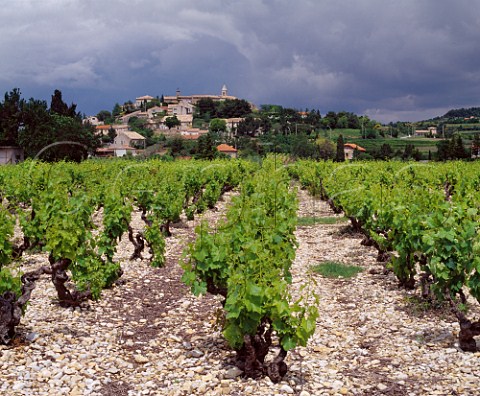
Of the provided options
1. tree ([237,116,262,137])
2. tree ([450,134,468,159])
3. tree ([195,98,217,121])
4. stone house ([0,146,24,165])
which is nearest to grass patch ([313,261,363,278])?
stone house ([0,146,24,165])

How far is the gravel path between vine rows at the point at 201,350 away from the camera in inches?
200

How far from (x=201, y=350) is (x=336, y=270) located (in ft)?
14.3

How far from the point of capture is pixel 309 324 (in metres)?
4.70

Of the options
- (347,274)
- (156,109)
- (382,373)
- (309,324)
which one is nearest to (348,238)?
(347,274)

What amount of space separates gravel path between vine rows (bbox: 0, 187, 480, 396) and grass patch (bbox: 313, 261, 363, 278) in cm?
72

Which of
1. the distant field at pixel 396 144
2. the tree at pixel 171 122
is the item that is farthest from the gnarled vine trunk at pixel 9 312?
the tree at pixel 171 122

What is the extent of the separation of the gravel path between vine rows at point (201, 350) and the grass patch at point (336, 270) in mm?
723

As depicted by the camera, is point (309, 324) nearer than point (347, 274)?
Yes

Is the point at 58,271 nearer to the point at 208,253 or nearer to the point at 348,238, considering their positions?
the point at 208,253

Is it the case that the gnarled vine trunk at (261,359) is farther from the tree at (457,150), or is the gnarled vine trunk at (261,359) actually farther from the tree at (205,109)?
the tree at (205,109)

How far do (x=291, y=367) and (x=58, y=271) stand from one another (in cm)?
363

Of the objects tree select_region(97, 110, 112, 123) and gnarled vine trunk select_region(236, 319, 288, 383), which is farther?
tree select_region(97, 110, 112, 123)

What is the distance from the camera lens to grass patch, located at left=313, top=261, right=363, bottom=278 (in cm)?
942

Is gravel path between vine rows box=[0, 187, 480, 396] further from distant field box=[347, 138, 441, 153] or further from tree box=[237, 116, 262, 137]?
tree box=[237, 116, 262, 137]
